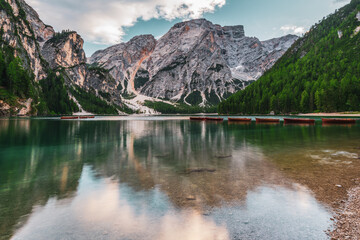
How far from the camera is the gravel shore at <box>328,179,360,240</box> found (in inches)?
225

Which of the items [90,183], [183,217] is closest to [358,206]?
[183,217]

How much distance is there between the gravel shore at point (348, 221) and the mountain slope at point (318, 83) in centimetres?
13965

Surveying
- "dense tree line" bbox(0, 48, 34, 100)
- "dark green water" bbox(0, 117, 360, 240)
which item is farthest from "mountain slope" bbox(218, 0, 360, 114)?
"dense tree line" bbox(0, 48, 34, 100)

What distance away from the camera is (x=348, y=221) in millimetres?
6441

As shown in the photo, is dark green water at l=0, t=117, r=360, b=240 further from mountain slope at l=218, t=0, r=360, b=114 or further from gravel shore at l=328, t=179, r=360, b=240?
mountain slope at l=218, t=0, r=360, b=114

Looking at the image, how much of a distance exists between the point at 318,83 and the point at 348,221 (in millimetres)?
166862

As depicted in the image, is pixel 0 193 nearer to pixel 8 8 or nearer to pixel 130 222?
pixel 130 222

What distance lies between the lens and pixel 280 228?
6.21 m

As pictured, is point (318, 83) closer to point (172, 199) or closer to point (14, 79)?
point (172, 199)

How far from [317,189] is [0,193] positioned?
1513 centimetres

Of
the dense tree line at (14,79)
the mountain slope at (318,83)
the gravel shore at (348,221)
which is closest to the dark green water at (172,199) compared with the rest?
the gravel shore at (348,221)

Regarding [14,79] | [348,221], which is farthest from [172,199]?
[14,79]

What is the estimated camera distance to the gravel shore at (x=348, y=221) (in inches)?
225

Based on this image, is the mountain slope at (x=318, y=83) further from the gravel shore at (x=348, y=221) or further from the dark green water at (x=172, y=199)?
the gravel shore at (x=348, y=221)
